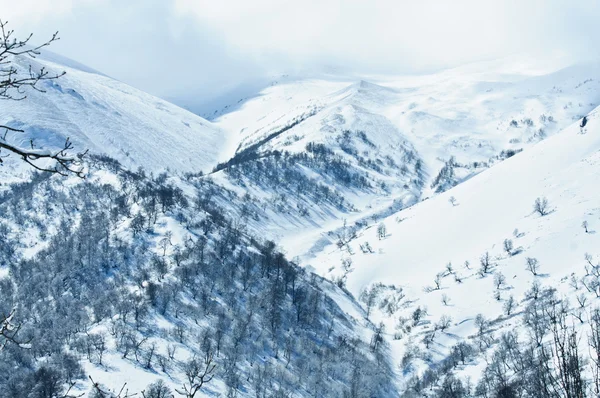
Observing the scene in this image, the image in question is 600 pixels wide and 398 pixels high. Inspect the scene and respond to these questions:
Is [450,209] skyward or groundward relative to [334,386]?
skyward

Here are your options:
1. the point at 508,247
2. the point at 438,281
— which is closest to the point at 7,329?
the point at 438,281

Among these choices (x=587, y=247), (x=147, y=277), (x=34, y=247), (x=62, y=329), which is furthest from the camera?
(x=34, y=247)

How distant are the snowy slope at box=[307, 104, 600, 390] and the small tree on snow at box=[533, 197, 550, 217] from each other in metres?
1.64

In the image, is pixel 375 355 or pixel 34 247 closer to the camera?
pixel 375 355

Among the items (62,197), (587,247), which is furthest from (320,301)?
(62,197)

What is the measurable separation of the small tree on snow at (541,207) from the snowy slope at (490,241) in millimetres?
1642

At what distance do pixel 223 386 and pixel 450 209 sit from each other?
413ft

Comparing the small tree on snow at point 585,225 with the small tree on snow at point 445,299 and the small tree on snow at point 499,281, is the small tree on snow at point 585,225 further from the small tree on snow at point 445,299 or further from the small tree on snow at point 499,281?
the small tree on snow at point 445,299

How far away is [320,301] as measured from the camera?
123438 mm

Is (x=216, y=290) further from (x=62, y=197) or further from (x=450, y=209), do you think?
(x=450, y=209)

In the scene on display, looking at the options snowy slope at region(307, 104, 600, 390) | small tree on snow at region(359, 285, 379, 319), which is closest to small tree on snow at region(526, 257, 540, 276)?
snowy slope at region(307, 104, 600, 390)

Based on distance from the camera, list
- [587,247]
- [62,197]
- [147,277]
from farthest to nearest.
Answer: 1. [62,197]
2. [587,247]
3. [147,277]

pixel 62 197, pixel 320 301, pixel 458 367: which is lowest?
pixel 458 367

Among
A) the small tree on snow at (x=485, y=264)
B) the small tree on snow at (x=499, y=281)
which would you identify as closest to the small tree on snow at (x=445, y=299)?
the small tree on snow at (x=485, y=264)
